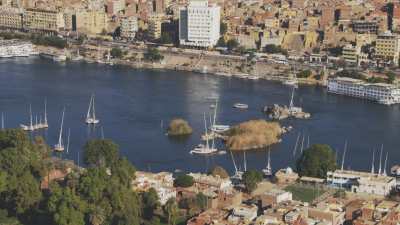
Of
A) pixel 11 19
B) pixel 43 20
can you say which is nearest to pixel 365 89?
pixel 43 20

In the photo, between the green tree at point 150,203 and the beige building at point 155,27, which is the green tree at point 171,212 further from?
the beige building at point 155,27

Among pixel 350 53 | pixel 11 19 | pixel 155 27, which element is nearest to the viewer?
pixel 350 53

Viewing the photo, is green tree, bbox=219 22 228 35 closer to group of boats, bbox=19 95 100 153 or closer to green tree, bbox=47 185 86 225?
group of boats, bbox=19 95 100 153

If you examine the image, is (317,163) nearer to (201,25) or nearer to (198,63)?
(198,63)

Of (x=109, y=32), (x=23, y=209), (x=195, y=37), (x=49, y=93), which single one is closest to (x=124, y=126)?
(x=49, y=93)

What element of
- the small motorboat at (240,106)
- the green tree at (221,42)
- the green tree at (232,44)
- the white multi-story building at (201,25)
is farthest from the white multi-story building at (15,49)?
the small motorboat at (240,106)

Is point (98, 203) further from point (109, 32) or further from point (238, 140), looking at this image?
point (109, 32)
